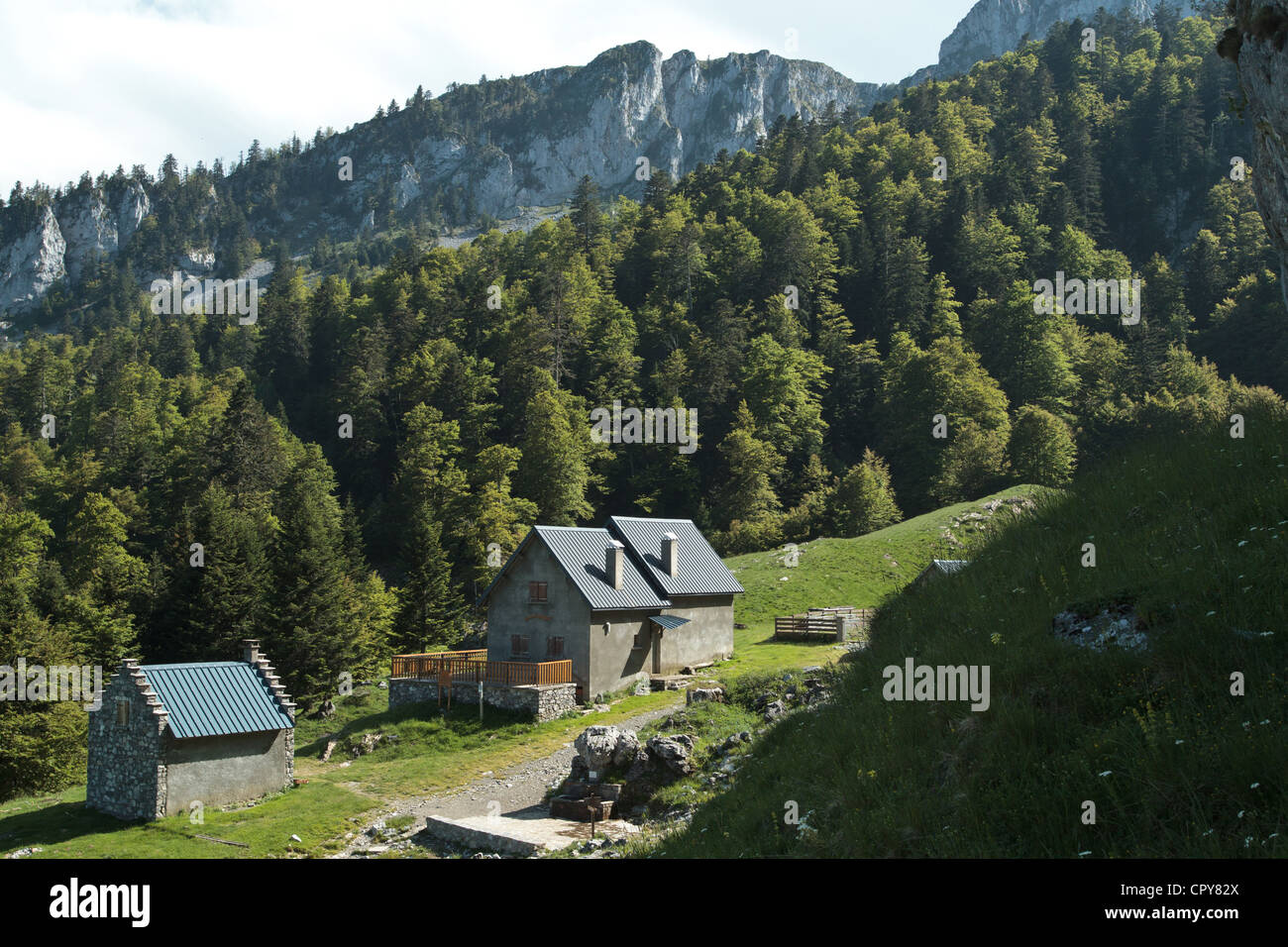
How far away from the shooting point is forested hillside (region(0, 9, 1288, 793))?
53750 millimetres

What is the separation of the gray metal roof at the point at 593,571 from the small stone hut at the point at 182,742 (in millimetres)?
13340

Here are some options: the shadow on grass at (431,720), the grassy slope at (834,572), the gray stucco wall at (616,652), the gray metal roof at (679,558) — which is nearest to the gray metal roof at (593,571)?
the gray stucco wall at (616,652)

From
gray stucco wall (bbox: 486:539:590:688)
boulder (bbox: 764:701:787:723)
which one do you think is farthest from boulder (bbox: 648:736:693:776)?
gray stucco wall (bbox: 486:539:590:688)

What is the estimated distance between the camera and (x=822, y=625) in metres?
46.2

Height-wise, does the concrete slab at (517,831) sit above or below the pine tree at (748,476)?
below

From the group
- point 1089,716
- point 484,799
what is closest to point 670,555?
point 484,799

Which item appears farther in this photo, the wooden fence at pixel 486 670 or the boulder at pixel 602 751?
the wooden fence at pixel 486 670

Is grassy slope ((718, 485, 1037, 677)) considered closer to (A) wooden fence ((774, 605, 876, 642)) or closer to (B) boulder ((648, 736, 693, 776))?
(A) wooden fence ((774, 605, 876, 642))

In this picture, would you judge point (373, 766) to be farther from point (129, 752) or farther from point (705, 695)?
point (705, 695)

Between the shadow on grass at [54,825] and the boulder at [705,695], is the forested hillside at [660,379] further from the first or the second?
the boulder at [705,695]

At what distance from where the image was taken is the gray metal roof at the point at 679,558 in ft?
142

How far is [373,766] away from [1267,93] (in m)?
30.9
